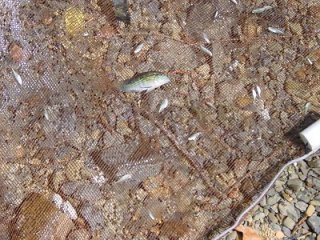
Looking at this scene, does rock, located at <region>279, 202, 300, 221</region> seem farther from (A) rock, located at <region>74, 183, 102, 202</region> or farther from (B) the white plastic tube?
(A) rock, located at <region>74, 183, 102, 202</region>

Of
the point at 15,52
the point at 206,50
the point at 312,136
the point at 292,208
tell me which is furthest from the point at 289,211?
the point at 15,52

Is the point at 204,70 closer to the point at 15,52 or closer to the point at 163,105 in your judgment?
the point at 163,105

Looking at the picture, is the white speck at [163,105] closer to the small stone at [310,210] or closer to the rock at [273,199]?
the rock at [273,199]

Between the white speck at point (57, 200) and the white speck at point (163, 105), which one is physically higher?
the white speck at point (57, 200)

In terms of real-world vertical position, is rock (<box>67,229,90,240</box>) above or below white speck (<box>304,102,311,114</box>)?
above

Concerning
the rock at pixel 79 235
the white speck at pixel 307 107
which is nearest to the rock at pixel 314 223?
the white speck at pixel 307 107

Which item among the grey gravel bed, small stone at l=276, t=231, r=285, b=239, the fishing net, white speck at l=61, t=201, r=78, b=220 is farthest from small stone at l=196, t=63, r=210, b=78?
white speck at l=61, t=201, r=78, b=220
